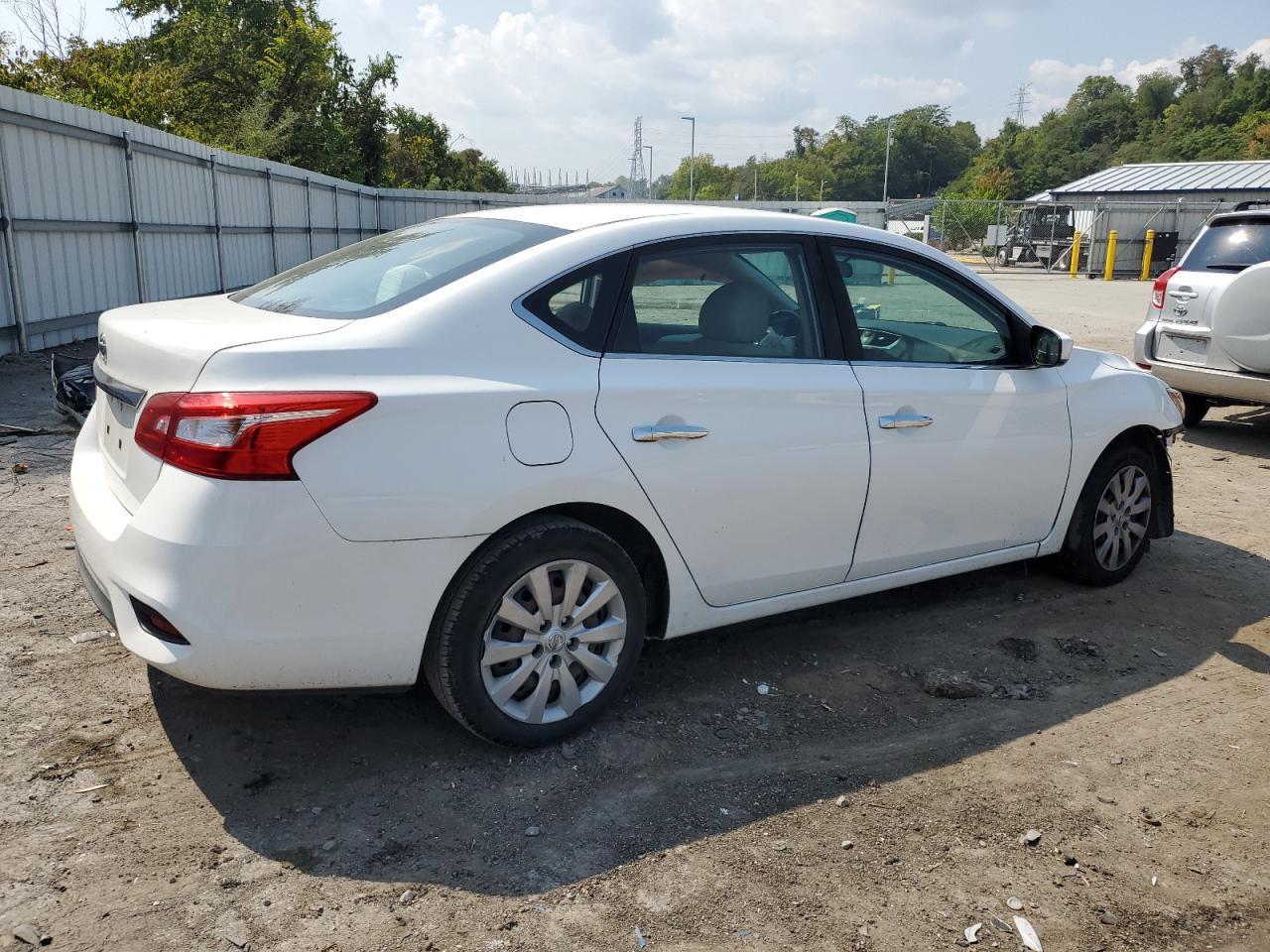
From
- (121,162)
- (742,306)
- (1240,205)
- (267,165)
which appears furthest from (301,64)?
(742,306)

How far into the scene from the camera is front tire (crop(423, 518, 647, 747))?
10.1 ft

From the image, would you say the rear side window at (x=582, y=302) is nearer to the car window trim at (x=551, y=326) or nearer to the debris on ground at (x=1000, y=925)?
the car window trim at (x=551, y=326)

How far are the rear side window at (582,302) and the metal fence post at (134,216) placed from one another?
1146 centimetres

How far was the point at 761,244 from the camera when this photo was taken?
387 cm

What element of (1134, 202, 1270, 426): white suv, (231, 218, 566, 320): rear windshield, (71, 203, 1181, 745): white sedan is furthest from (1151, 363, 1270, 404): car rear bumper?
(231, 218, 566, 320): rear windshield

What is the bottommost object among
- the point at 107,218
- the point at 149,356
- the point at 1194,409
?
the point at 1194,409

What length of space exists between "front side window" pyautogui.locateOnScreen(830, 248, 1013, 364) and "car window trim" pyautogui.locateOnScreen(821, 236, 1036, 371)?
13 mm

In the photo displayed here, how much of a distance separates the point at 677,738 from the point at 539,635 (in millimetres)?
645

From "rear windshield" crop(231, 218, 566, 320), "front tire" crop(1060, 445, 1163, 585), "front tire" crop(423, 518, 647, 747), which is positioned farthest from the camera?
"front tire" crop(1060, 445, 1163, 585)

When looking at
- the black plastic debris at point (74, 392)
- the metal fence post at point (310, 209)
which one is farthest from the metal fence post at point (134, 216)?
the metal fence post at point (310, 209)

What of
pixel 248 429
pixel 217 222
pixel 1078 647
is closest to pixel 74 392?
pixel 248 429

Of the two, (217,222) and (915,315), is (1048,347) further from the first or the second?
(217,222)

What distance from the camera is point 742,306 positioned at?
379cm

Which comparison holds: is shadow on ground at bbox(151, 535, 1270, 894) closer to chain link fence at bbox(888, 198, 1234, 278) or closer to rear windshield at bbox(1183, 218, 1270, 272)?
rear windshield at bbox(1183, 218, 1270, 272)
